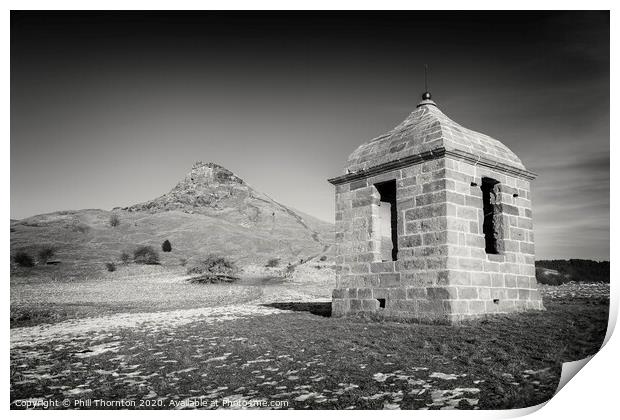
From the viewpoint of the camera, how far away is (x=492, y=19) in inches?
241

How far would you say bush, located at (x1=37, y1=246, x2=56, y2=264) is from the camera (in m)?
26.5

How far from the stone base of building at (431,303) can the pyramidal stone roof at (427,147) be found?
2.24 meters

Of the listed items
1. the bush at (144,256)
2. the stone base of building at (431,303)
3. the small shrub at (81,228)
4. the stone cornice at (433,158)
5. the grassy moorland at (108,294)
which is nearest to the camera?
the stone base of building at (431,303)

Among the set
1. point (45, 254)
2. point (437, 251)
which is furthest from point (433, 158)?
point (45, 254)

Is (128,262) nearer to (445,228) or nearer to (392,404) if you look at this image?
(445,228)

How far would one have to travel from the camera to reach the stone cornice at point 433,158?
25.3ft

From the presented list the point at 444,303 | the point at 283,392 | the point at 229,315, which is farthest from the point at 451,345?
the point at 229,315

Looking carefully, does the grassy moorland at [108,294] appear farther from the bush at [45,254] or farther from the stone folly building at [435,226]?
the stone folly building at [435,226]

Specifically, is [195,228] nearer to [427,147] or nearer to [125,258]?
[125,258]

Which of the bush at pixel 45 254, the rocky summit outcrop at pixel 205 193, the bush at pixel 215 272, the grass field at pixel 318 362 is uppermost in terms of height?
the rocky summit outcrop at pixel 205 193

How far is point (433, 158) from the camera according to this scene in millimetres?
7805

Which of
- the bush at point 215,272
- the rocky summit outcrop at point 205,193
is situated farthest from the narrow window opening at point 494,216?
the rocky summit outcrop at point 205,193

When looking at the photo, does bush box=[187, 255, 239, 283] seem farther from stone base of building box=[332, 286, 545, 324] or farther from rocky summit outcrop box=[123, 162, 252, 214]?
rocky summit outcrop box=[123, 162, 252, 214]
